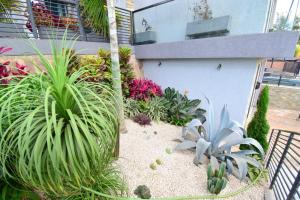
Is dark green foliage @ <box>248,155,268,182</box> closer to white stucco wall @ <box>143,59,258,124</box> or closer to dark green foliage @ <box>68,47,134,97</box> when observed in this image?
white stucco wall @ <box>143,59,258,124</box>

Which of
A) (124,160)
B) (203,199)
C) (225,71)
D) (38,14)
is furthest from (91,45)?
(203,199)

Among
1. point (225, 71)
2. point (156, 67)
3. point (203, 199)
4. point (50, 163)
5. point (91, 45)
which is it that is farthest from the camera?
point (156, 67)

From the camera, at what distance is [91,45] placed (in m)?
4.49

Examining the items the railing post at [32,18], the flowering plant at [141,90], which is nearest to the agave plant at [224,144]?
the flowering plant at [141,90]

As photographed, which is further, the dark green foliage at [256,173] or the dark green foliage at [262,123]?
the dark green foliage at [262,123]

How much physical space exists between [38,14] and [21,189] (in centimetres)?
415

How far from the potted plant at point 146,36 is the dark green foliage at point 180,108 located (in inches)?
75.8

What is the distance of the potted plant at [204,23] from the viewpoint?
3995mm

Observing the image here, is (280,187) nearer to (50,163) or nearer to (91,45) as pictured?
(50,163)

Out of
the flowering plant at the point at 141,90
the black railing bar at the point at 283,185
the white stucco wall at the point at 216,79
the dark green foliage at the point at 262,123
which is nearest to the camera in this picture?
the black railing bar at the point at 283,185

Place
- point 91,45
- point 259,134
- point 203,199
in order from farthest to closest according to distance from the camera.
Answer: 1. point 91,45
2. point 259,134
3. point 203,199

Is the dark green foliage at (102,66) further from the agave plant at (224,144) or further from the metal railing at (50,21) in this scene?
the agave plant at (224,144)

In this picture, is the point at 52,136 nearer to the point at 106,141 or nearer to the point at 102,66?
the point at 106,141

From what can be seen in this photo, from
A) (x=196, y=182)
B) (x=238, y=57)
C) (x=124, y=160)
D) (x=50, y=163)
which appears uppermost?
(x=238, y=57)
